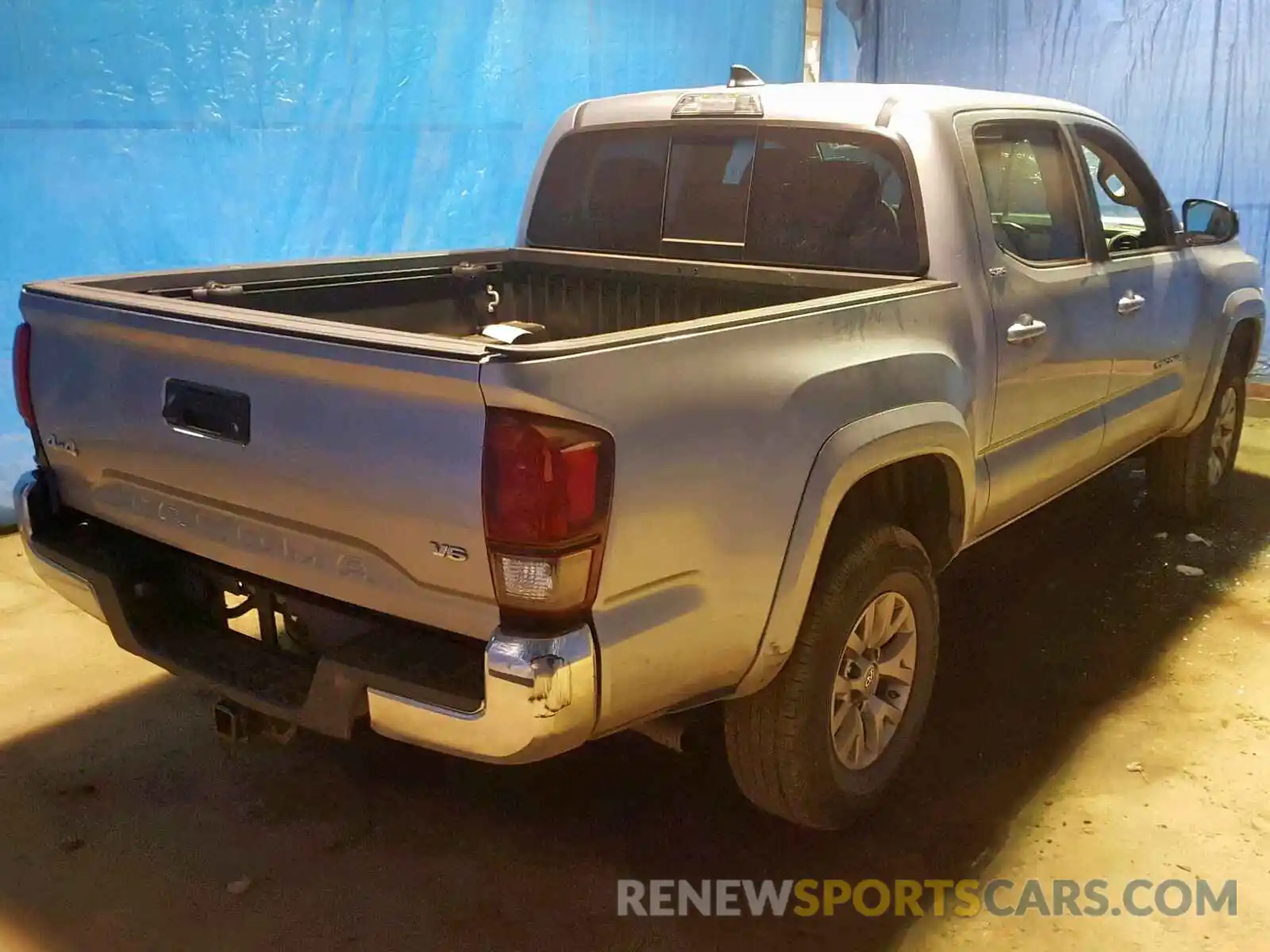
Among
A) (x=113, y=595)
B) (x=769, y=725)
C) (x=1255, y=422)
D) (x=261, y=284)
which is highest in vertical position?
(x=261, y=284)

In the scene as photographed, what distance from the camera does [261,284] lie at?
309cm

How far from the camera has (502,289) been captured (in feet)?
12.1

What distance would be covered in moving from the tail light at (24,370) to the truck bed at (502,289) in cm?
19

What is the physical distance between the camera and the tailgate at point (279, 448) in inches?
74.2

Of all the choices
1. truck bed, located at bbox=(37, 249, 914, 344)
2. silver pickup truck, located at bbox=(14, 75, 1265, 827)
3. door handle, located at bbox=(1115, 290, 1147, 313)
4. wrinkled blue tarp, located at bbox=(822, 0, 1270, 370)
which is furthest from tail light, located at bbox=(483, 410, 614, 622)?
wrinkled blue tarp, located at bbox=(822, 0, 1270, 370)

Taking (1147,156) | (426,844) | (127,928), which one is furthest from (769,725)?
(1147,156)

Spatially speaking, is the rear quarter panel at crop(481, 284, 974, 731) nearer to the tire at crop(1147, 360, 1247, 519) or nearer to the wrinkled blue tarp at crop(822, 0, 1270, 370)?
the tire at crop(1147, 360, 1247, 519)

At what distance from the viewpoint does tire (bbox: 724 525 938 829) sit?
96.3 inches

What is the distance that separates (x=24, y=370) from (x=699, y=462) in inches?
67.8

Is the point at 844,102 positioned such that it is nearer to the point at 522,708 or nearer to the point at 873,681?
the point at 873,681

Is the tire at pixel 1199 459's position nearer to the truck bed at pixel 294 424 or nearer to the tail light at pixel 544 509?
the truck bed at pixel 294 424

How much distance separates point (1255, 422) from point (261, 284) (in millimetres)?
6127

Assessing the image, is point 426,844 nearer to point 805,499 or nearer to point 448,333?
point 805,499

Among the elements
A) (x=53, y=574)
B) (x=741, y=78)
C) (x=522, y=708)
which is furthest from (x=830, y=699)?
(x=741, y=78)
